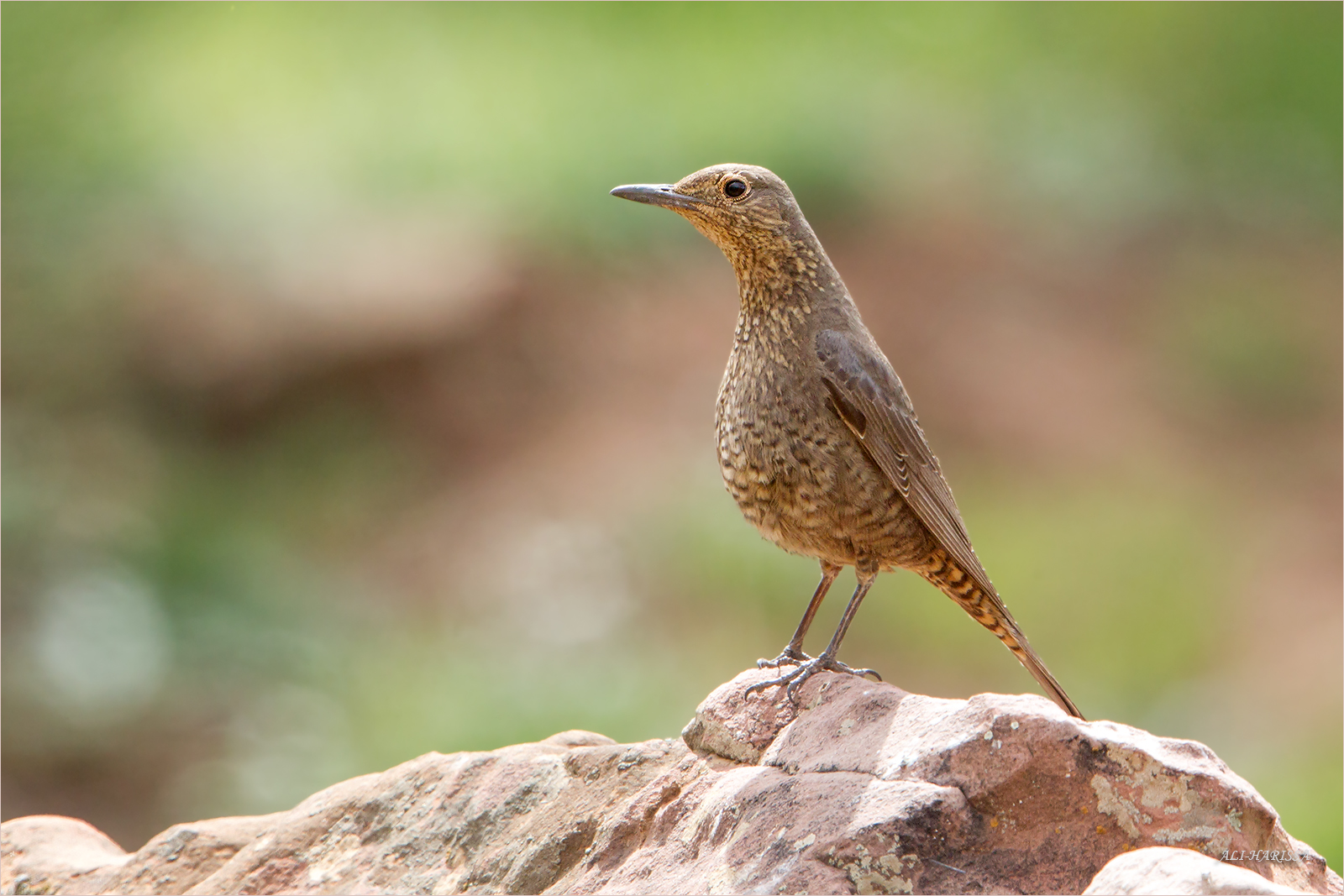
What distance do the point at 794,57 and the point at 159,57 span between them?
683 cm

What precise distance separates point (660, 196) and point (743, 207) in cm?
30

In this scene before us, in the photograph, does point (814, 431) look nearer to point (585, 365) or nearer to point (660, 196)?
point (660, 196)

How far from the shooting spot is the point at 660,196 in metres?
4.68

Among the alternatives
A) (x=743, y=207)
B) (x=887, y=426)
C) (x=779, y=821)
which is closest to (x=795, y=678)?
(x=779, y=821)

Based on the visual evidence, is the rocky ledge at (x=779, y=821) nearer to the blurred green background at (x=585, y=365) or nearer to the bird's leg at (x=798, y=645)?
the bird's leg at (x=798, y=645)

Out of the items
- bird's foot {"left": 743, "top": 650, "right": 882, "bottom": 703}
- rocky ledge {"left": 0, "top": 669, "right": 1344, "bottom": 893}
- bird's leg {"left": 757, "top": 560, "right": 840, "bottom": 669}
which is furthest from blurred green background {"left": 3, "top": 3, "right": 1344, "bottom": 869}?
bird's foot {"left": 743, "top": 650, "right": 882, "bottom": 703}

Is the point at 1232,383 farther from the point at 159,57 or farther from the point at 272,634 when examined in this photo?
the point at 159,57

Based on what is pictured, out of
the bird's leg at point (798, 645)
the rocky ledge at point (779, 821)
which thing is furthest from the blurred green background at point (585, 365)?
the bird's leg at point (798, 645)

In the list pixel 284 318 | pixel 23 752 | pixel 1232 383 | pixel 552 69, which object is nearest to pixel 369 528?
pixel 284 318

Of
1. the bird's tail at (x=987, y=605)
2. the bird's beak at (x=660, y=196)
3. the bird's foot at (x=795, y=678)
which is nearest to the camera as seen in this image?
the bird's foot at (x=795, y=678)

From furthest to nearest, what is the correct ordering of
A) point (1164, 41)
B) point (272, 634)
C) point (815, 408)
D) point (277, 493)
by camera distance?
point (1164, 41)
point (277, 493)
point (272, 634)
point (815, 408)

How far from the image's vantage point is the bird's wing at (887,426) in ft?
14.5

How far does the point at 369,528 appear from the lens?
11984mm

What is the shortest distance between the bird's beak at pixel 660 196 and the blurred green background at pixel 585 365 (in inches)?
189
